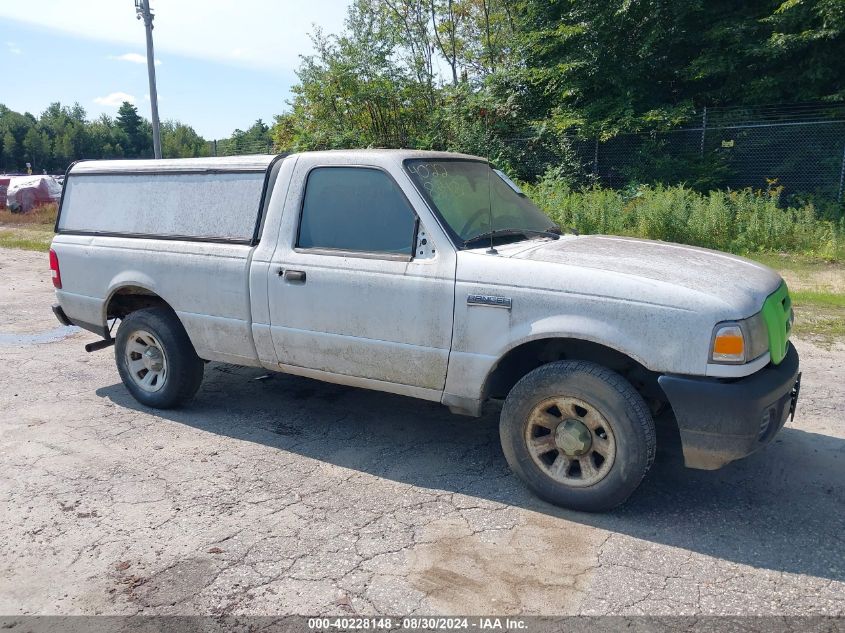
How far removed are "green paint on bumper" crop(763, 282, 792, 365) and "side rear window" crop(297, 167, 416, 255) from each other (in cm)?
202

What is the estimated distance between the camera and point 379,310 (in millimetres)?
4273

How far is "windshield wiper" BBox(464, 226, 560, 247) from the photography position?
4227 millimetres

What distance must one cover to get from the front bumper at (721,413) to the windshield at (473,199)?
4.98 ft

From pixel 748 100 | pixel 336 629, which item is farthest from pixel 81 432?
pixel 748 100

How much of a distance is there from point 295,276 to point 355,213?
22.4 inches

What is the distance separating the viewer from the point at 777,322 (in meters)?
3.75

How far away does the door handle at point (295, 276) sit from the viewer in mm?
4543

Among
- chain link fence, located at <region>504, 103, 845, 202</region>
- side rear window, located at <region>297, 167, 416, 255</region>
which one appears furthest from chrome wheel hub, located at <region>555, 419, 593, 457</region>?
chain link fence, located at <region>504, 103, 845, 202</region>

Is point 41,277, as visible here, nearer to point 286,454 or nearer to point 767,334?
point 286,454

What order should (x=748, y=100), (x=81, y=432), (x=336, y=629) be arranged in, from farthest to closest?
(x=748, y=100) → (x=81, y=432) → (x=336, y=629)

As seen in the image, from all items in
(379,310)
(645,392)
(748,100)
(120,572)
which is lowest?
(120,572)

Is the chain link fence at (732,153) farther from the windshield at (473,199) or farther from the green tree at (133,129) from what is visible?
the green tree at (133,129)

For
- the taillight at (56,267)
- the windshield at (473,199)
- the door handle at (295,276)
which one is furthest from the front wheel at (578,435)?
the taillight at (56,267)

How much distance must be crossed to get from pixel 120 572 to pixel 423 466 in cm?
186
